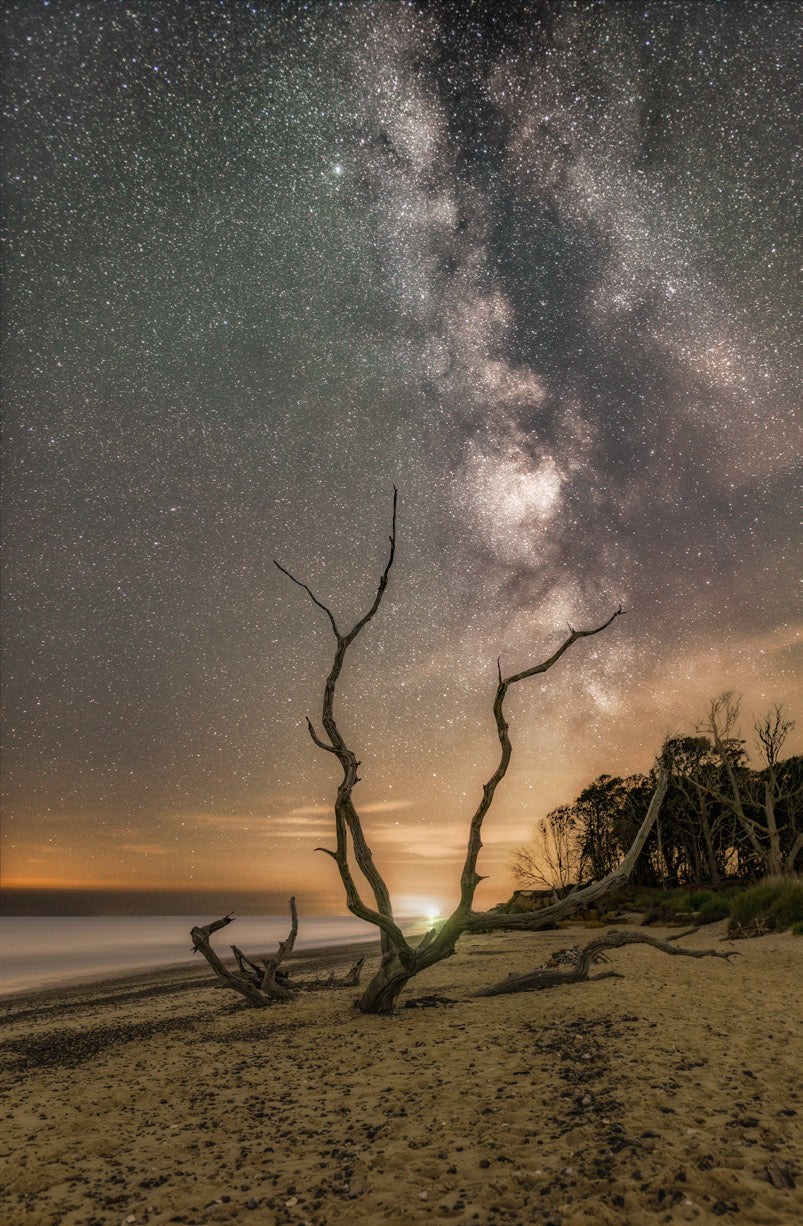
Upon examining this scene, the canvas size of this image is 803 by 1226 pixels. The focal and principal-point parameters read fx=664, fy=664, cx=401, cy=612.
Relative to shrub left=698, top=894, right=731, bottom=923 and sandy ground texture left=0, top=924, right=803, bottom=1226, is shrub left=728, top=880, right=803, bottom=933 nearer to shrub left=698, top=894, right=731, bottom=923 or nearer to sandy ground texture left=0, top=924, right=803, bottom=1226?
shrub left=698, top=894, right=731, bottom=923

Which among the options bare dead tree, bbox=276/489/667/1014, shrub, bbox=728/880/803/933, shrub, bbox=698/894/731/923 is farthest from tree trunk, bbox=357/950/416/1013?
shrub, bbox=698/894/731/923

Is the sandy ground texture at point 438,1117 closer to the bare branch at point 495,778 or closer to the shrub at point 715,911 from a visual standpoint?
the bare branch at point 495,778

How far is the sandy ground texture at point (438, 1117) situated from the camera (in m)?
4.42

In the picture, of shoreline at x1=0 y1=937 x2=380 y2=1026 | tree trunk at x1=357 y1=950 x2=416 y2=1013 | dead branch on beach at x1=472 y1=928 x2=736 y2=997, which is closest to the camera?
tree trunk at x1=357 y1=950 x2=416 y2=1013

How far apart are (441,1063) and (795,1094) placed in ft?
11.6

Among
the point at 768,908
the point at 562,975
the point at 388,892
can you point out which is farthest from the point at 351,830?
the point at 768,908

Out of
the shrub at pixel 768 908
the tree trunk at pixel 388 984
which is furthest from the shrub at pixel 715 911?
the tree trunk at pixel 388 984

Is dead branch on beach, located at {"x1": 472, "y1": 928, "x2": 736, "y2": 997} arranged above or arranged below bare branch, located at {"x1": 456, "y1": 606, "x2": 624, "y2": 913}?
below

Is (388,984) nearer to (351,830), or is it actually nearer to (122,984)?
(351,830)

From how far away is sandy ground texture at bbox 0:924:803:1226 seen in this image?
14.5 ft

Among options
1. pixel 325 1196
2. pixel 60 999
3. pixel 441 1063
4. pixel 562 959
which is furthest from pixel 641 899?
pixel 325 1196

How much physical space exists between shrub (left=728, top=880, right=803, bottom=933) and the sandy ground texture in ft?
32.0

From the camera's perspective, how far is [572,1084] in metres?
6.25

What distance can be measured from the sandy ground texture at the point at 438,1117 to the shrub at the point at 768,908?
32.0ft
